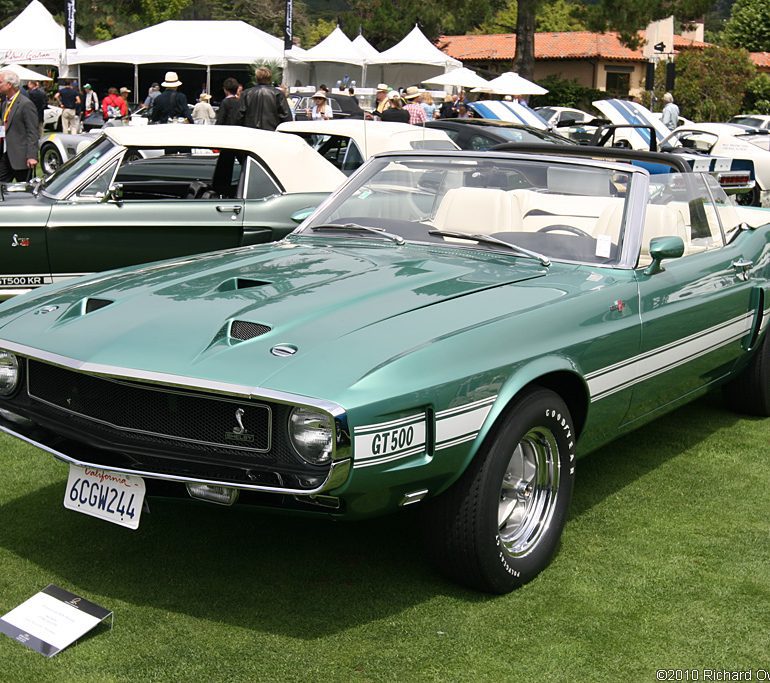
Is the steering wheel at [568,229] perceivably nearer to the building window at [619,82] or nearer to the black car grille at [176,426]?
the black car grille at [176,426]

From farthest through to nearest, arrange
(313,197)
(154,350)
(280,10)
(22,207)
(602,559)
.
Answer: (280,10)
(313,197)
(22,207)
(602,559)
(154,350)

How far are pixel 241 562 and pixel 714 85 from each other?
37.3 m

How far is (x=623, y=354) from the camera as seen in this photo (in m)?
4.26

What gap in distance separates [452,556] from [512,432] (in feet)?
1.52

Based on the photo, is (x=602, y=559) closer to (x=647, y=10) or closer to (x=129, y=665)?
(x=129, y=665)

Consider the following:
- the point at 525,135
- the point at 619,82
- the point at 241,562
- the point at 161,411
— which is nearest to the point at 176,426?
the point at 161,411

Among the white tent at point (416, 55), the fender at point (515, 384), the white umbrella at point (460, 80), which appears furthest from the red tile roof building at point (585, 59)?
the fender at point (515, 384)

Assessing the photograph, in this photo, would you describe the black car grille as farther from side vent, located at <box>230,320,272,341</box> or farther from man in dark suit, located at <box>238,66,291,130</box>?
man in dark suit, located at <box>238,66,291,130</box>

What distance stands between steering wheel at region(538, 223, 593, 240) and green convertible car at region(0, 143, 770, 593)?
18mm

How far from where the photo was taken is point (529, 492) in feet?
12.9

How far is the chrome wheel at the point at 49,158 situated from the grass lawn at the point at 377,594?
12688 millimetres

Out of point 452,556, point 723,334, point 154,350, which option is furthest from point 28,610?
point 723,334

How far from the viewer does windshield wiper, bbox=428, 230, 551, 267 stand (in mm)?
4523

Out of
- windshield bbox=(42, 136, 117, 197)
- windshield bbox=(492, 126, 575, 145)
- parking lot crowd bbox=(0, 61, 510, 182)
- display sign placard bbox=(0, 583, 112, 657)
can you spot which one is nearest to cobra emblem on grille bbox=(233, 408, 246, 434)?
display sign placard bbox=(0, 583, 112, 657)
